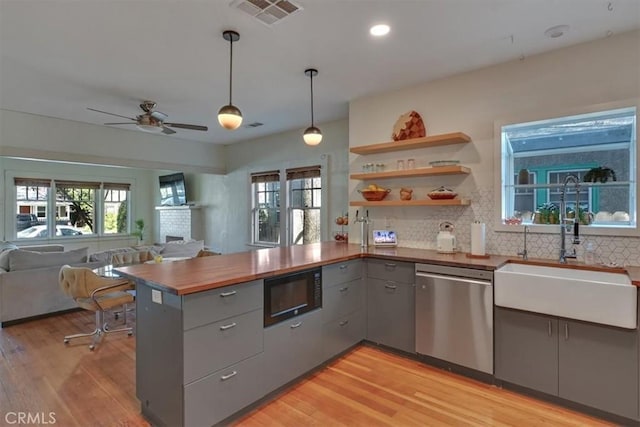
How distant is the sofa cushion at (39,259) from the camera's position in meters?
4.09

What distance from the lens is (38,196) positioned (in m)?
7.48

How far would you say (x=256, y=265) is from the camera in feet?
8.40

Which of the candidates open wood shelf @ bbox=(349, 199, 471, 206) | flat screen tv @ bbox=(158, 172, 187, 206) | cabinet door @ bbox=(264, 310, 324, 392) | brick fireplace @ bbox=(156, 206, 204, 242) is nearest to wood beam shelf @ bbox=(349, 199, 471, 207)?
open wood shelf @ bbox=(349, 199, 471, 206)

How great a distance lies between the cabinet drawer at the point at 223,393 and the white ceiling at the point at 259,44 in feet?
7.87

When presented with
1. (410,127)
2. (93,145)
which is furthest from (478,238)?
(93,145)

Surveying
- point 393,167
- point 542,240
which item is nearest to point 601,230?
point 542,240

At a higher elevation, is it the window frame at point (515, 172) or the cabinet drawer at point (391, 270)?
the window frame at point (515, 172)

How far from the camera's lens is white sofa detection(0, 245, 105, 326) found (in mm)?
3971

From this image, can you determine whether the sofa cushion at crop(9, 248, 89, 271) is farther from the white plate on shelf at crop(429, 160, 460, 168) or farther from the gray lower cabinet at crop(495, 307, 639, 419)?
the gray lower cabinet at crop(495, 307, 639, 419)

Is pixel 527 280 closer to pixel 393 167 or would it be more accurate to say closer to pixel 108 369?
pixel 393 167

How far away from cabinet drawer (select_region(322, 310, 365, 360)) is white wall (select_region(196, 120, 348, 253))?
2045 mm

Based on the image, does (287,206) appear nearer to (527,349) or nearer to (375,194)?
(375,194)

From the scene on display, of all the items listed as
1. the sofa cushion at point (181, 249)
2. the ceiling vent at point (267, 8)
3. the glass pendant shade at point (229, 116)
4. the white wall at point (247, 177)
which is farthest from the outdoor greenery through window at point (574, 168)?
the sofa cushion at point (181, 249)

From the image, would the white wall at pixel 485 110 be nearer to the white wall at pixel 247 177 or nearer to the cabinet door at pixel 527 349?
the cabinet door at pixel 527 349
